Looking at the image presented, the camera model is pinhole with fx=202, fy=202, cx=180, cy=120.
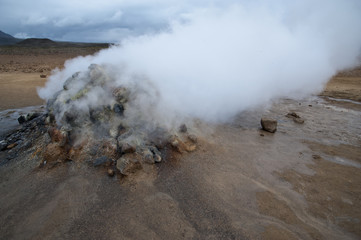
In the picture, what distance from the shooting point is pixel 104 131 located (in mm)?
3268

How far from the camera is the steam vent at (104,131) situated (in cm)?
291

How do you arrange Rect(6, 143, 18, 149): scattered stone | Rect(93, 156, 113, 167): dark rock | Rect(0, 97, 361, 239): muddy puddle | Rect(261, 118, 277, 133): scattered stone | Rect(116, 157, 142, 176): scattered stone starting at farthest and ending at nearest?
Rect(261, 118, 277, 133): scattered stone
Rect(6, 143, 18, 149): scattered stone
Rect(93, 156, 113, 167): dark rock
Rect(116, 157, 142, 176): scattered stone
Rect(0, 97, 361, 239): muddy puddle

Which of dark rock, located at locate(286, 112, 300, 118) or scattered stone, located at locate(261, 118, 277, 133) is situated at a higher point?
scattered stone, located at locate(261, 118, 277, 133)

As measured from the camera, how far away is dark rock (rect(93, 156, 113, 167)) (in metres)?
2.86

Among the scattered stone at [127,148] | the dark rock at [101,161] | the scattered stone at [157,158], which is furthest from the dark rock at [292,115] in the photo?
the dark rock at [101,161]

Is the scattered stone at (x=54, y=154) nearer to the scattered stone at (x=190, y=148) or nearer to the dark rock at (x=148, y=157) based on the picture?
the dark rock at (x=148, y=157)

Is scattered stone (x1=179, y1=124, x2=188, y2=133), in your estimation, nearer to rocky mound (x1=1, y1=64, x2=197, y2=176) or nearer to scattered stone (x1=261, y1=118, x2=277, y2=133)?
rocky mound (x1=1, y1=64, x2=197, y2=176)

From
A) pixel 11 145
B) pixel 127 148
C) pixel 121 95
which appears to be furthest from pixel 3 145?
pixel 127 148

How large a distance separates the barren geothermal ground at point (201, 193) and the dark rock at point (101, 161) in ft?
0.25

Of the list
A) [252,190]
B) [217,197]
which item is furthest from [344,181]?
[217,197]

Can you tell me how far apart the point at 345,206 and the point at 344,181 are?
0.55 m

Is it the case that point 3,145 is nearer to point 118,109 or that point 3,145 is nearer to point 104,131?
point 104,131

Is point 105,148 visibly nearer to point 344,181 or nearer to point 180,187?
point 180,187

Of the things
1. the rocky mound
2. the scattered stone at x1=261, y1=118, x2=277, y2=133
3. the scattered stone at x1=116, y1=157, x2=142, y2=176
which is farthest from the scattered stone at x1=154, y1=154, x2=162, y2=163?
the scattered stone at x1=261, y1=118, x2=277, y2=133
